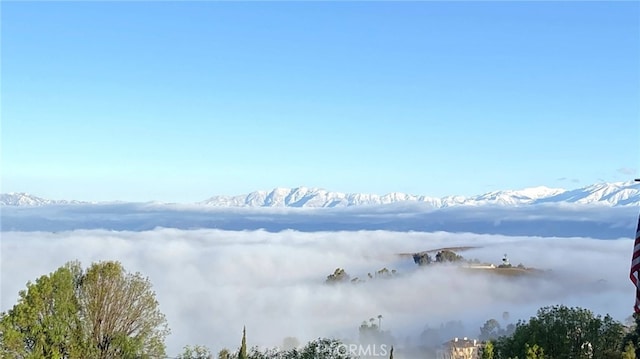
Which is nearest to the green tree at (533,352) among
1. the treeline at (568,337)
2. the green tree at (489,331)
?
the treeline at (568,337)

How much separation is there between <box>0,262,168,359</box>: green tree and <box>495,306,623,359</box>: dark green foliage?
23826 millimetres

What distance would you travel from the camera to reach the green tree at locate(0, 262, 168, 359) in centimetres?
3972

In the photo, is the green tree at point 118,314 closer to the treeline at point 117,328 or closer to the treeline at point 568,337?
the treeline at point 117,328

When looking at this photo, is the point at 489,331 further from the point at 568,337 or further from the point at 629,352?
the point at 629,352

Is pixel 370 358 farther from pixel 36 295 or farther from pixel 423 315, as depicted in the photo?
pixel 423 315

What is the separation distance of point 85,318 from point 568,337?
3106cm

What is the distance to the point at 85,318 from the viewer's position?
139 feet

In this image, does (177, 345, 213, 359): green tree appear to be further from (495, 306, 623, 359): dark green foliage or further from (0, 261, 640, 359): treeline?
(495, 306, 623, 359): dark green foliage

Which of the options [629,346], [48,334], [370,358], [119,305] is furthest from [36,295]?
[370,358]

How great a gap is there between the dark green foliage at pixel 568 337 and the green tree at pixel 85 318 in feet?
78.2

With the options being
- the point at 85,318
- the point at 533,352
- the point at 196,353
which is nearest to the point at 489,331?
the point at 196,353

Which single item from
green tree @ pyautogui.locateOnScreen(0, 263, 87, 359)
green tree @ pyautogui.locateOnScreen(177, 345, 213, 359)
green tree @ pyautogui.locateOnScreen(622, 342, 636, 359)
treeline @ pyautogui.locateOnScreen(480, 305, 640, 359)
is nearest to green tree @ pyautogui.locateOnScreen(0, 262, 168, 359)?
green tree @ pyautogui.locateOnScreen(0, 263, 87, 359)

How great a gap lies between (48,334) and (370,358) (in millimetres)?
70499

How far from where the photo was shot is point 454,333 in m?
160
